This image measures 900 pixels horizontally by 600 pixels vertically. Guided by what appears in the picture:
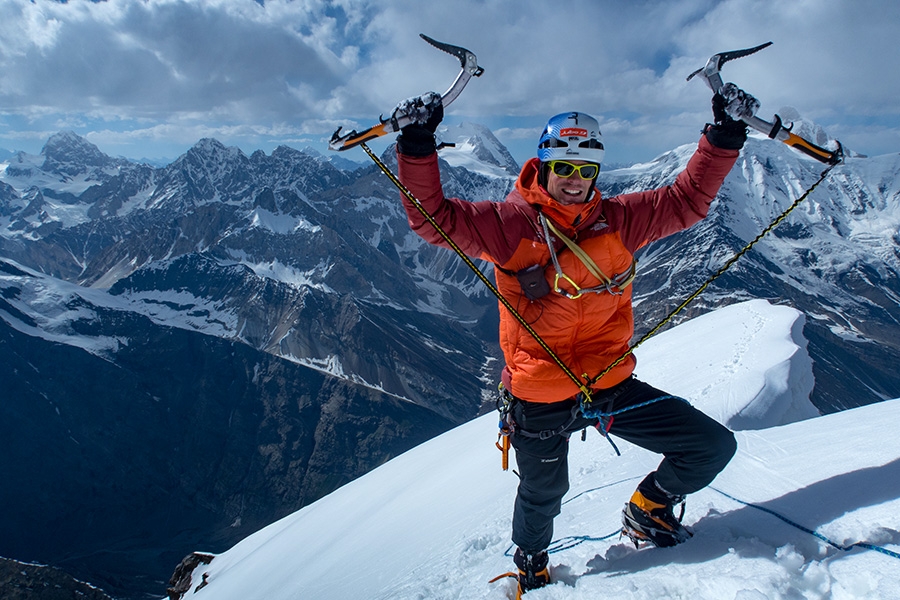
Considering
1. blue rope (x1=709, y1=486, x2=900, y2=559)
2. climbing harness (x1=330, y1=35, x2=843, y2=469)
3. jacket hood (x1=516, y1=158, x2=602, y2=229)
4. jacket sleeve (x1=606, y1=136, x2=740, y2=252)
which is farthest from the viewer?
jacket sleeve (x1=606, y1=136, x2=740, y2=252)

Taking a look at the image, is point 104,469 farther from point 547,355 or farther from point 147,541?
point 547,355

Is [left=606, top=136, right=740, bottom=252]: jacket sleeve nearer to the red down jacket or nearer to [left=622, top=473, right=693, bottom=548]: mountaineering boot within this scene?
the red down jacket

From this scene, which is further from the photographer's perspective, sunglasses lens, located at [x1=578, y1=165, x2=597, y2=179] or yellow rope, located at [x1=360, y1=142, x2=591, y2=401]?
sunglasses lens, located at [x1=578, y1=165, x2=597, y2=179]

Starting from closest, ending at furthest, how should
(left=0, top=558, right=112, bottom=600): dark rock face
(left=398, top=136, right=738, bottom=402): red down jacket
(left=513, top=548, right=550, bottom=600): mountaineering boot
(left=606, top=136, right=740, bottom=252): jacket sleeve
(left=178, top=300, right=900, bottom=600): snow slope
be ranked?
(left=178, top=300, right=900, bottom=600): snow slope < (left=398, top=136, right=738, bottom=402): red down jacket < (left=606, top=136, right=740, bottom=252): jacket sleeve < (left=513, top=548, right=550, bottom=600): mountaineering boot < (left=0, top=558, right=112, bottom=600): dark rock face

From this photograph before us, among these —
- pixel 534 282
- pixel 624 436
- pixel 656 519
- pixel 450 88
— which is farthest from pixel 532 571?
pixel 450 88

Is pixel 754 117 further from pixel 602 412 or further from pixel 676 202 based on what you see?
pixel 602 412

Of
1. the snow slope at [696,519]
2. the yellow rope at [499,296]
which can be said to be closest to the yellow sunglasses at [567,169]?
the yellow rope at [499,296]

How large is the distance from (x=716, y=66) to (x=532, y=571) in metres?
5.51

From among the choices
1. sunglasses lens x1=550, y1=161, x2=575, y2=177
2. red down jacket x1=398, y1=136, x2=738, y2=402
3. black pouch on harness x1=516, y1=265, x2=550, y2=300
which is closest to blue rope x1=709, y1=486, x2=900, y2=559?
red down jacket x1=398, y1=136, x2=738, y2=402

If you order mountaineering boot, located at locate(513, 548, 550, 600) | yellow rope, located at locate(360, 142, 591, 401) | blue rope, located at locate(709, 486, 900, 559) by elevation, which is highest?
yellow rope, located at locate(360, 142, 591, 401)

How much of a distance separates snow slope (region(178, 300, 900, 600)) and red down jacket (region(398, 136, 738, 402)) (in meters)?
1.76

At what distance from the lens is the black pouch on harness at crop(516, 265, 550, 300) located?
15.9 feet

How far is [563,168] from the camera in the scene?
5031mm

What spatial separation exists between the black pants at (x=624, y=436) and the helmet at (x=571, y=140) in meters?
2.40
